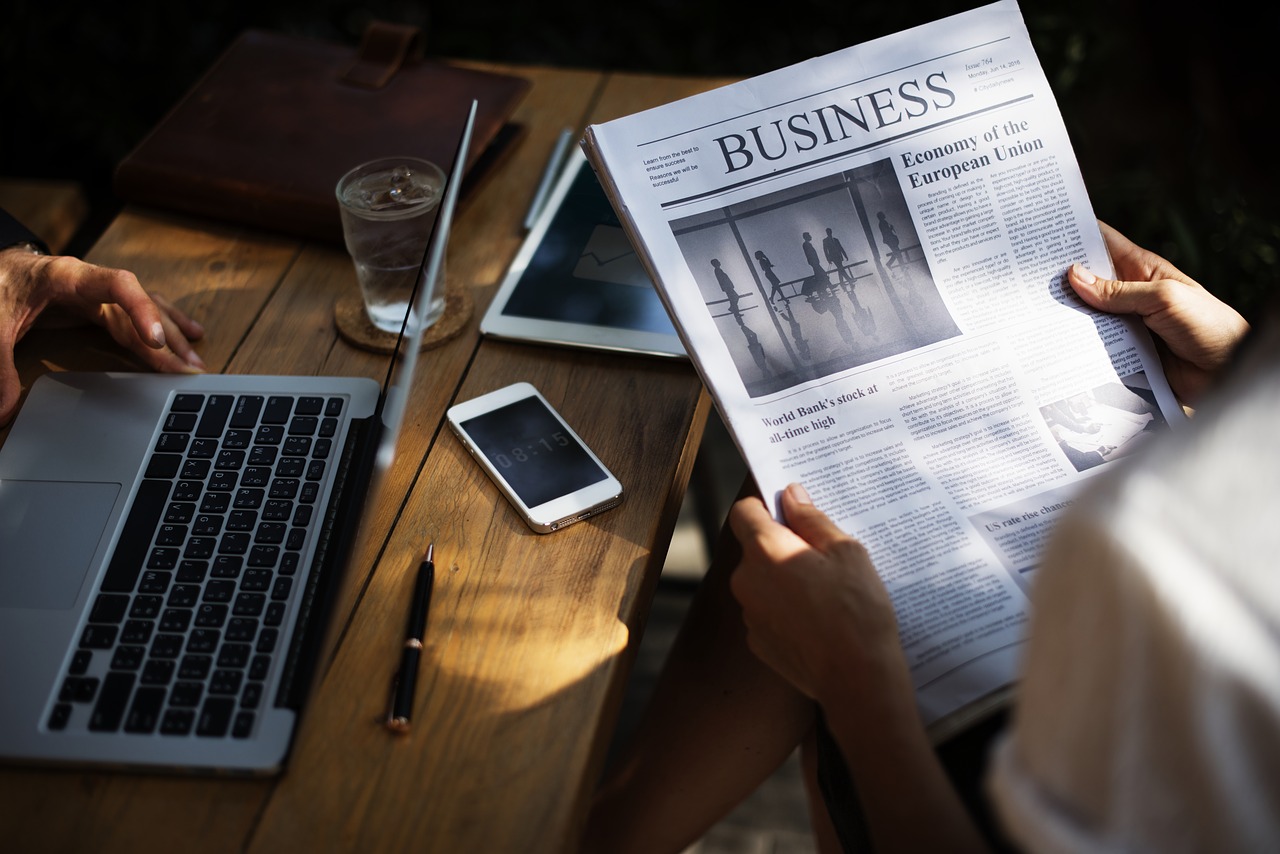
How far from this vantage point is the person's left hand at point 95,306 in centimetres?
83

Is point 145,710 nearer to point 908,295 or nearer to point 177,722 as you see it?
point 177,722

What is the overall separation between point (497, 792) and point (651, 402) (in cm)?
34

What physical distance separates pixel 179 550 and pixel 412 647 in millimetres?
184

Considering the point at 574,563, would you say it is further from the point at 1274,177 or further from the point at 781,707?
the point at 1274,177

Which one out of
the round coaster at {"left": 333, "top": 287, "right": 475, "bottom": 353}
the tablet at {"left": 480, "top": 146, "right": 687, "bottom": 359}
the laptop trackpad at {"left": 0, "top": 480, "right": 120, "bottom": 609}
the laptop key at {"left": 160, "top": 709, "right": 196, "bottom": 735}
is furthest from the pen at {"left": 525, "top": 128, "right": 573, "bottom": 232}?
the laptop key at {"left": 160, "top": 709, "right": 196, "bottom": 735}

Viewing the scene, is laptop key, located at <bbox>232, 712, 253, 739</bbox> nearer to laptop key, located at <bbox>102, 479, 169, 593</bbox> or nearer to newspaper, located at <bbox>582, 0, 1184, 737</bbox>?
laptop key, located at <bbox>102, 479, 169, 593</bbox>

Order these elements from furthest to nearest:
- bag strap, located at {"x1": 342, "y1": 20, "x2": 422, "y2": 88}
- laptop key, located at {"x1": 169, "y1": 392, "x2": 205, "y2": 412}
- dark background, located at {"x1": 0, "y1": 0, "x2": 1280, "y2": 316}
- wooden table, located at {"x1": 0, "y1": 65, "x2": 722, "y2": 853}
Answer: dark background, located at {"x1": 0, "y1": 0, "x2": 1280, "y2": 316} → bag strap, located at {"x1": 342, "y1": 20, "x2": 422, "y2": 88} → laptop key, located at {"x1": 169, "y1": 392, "x2": 205, "y2": 412} → wooden table, located at {"x1": 0, "y1": 65, "x2": 722, "y2": 853}

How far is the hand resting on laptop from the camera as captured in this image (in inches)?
32.6

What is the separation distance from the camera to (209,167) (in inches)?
38.5

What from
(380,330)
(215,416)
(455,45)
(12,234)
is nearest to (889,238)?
(380,330)

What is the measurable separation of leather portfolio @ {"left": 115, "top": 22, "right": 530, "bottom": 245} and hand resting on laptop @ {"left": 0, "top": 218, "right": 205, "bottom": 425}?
145 millimetres

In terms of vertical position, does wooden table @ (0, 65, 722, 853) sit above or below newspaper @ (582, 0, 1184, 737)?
below

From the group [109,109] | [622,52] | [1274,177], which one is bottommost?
[109,109]

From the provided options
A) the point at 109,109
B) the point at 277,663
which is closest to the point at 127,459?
the point at 277,663
